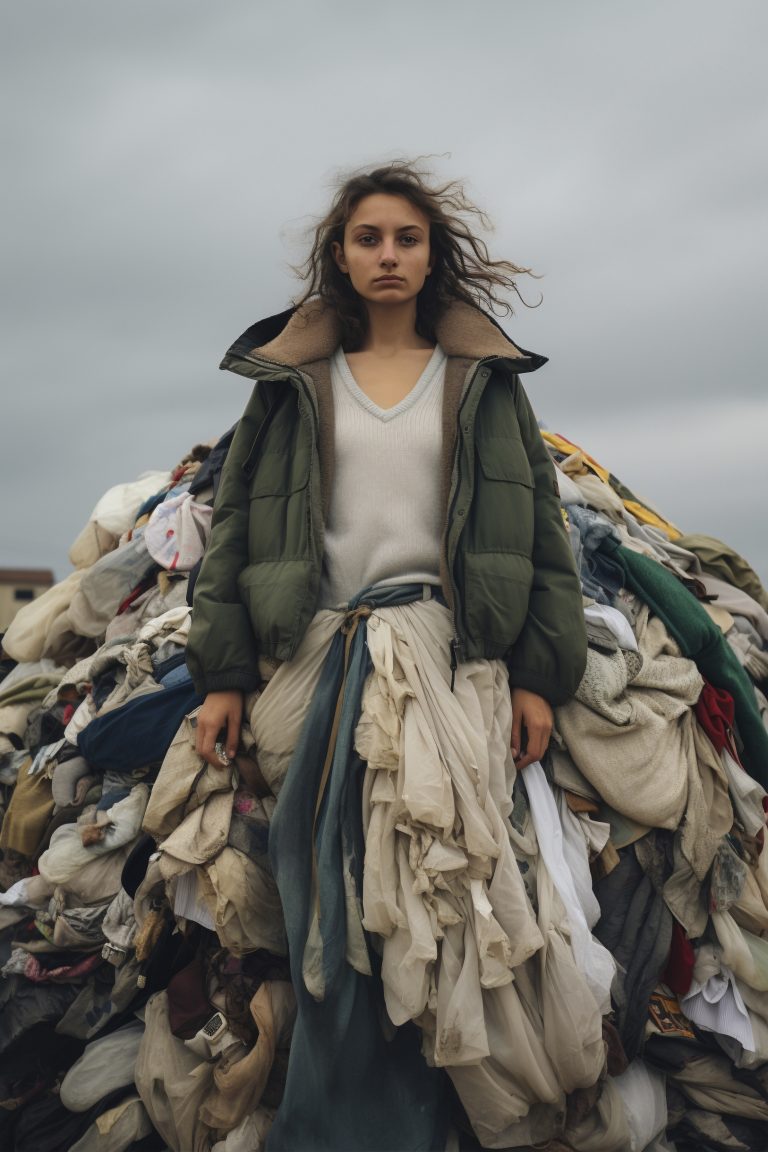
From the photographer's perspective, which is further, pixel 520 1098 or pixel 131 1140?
pixel 131 1140

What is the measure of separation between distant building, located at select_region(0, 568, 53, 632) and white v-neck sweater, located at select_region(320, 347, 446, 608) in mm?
18566

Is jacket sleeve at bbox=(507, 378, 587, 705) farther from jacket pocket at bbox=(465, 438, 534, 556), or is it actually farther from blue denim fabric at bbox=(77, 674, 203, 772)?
blue denim fabric at bbox=(77, 674, 203, 772)

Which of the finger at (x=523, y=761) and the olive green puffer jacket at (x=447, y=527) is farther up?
the olive green puffer jacket at (x=447, y=527)

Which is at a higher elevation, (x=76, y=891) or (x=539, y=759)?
(x=539, y=759)

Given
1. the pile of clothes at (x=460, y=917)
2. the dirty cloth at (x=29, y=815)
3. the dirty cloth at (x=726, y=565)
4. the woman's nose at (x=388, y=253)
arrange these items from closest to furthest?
the pile of clothes at (x=460, y=917)
the woman's nose at (x=388, y=253)
the dirty cloth at (x=29, y=815)
the dirty cloth at (x=726, y=565)

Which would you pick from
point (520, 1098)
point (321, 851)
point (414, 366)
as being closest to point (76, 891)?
point (321, 851)

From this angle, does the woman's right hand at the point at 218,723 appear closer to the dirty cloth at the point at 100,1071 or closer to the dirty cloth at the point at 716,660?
the dirty cloth at the point at 100,1071

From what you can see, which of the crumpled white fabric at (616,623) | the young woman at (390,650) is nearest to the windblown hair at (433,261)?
the young woman at (390,650)

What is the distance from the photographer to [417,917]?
330 cm

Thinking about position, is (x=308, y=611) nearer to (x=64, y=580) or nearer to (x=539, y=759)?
(x=539, y=759)

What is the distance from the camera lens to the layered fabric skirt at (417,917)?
10.9ft

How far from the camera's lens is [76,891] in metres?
4.28

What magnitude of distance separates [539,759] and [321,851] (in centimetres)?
79

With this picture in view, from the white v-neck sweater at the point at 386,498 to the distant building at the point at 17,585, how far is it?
18.6 metres
